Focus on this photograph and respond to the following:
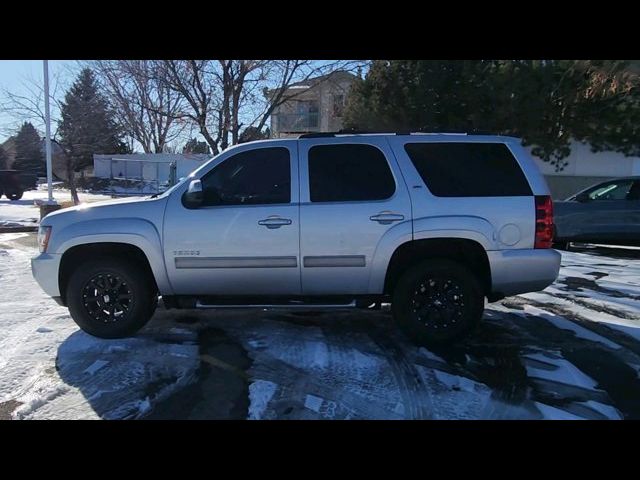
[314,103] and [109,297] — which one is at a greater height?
[314,103]

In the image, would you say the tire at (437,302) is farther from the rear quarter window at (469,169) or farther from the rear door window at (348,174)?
the rear door window at (348,174)

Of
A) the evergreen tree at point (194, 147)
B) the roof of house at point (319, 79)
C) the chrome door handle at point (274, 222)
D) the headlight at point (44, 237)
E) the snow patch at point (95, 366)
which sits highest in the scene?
the evergreen tree at point (194, 147)

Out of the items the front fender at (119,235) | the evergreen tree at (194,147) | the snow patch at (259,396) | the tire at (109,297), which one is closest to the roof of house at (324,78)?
the front fender at (119,235)

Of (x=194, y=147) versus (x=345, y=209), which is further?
(x=194, y=147)

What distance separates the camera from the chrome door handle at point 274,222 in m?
4.80

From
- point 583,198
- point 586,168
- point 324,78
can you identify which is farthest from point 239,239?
point 586,168

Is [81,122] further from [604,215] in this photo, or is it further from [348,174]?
[604,215]

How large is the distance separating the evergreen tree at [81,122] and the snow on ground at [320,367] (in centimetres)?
1712

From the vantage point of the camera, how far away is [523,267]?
15.8ft

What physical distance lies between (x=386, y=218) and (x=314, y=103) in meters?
24.9

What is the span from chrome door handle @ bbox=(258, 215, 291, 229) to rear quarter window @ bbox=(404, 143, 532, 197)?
1.41 m

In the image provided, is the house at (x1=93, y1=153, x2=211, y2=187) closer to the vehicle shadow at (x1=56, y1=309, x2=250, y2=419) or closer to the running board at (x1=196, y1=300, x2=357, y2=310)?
the vehicle shadow at (x1=56, y1=309, x2=250, y2=419)

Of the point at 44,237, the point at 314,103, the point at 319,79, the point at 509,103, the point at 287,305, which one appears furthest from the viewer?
the point at 314,103
